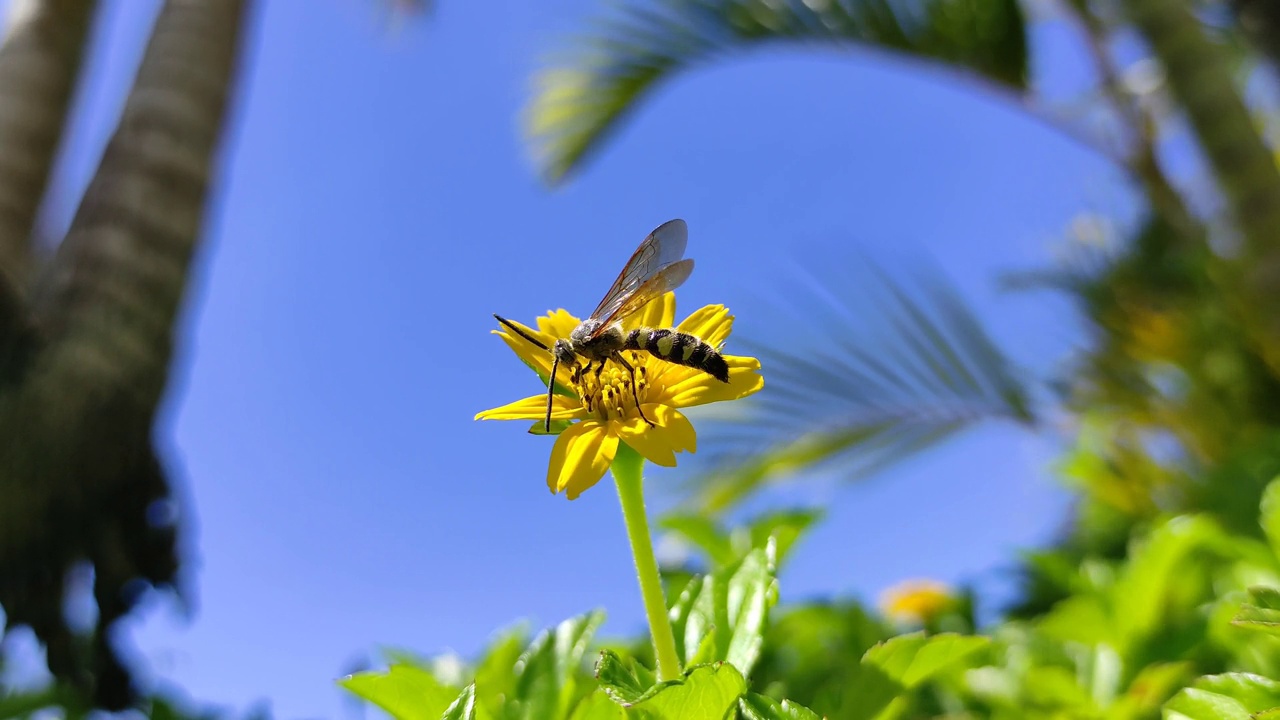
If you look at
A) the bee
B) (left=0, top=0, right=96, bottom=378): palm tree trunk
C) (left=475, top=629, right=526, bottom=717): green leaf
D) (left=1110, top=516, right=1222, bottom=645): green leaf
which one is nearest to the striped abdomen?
the bee

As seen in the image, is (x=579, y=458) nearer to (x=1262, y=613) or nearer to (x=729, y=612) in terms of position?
(x=729, y=612)

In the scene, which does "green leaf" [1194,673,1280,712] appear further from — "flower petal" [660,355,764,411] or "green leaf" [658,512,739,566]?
"green leaf" [658,512,739,566]

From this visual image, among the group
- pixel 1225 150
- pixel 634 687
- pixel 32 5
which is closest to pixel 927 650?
pixel 634 687

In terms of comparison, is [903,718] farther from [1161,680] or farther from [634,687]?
[634,687]

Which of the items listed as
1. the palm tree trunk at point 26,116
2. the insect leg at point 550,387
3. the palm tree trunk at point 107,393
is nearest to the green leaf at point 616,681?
the insect leg at point 550,387

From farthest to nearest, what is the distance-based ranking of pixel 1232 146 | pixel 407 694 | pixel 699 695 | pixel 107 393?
pixel 1232 146 → pixel 107 393 → pixel 407 694 → pixel 699 695

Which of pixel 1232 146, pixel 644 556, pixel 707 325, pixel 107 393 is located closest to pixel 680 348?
pixel 707 325
